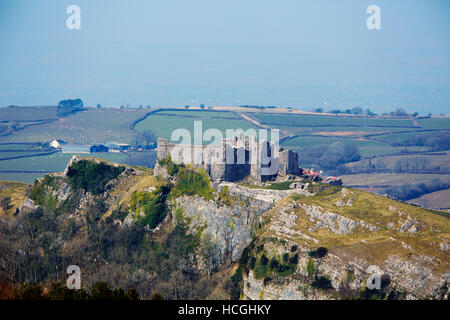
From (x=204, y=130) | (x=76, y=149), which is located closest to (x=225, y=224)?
(x=76, y=149)

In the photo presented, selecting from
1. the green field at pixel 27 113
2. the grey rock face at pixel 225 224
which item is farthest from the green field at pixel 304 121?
the grey rock face at pixel 225 224

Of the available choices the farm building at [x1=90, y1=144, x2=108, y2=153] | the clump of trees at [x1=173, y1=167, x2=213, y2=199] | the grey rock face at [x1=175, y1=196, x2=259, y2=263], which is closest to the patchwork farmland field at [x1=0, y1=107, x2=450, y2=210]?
the farm building at [x1=90, y1=144, x2=108, y2=153]

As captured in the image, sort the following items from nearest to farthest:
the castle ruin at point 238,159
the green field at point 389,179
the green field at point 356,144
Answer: the castle ruin at point 238,159 < the green field at point 389,179 < the green field at point 356,144

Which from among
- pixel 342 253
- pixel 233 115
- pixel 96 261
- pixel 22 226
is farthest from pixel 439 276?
pixel 233 115

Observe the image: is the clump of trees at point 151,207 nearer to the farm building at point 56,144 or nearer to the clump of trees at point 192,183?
the clump of trees at point 192,183

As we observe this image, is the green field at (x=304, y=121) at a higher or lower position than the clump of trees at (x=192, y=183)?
higher

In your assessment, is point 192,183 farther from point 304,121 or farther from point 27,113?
point 27,113

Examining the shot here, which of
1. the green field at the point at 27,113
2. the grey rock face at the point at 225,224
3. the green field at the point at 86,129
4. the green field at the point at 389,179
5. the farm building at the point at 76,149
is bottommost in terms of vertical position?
the green field at the point at 389,179

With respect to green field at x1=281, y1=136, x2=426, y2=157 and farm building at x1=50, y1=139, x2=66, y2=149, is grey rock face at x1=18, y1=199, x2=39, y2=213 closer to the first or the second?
farm building at x1=50, y1=139, x2=66, y2=149
